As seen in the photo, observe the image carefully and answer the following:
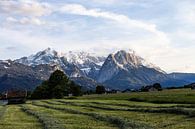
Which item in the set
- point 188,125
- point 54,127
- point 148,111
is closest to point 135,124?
point 188,125

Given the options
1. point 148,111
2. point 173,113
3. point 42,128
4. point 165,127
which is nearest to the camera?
point 165,127

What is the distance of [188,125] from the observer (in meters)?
46.7

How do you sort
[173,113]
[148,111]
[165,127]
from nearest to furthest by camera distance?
[165,127]
[173,113]
[148,111]

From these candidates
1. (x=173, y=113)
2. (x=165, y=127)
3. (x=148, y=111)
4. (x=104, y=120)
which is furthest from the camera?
(x=148, y=111)

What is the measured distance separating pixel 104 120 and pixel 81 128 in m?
10.2

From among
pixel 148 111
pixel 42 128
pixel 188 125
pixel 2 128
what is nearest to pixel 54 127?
pixel 42 128

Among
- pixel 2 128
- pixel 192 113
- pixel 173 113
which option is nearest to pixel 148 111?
pixel 173 113

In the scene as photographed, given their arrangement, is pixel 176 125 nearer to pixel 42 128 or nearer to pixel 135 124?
pixel 135 124

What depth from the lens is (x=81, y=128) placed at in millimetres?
48312

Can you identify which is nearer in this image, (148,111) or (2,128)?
(2,128)

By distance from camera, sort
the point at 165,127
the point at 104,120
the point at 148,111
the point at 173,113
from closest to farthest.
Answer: the point at 165,127 → the point at 104,120 → the point at 173,113 → the point at 148,111

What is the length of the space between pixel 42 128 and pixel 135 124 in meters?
9.69

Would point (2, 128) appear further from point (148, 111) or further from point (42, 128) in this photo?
point (148, 111)

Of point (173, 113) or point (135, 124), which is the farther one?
point (173, 113)
